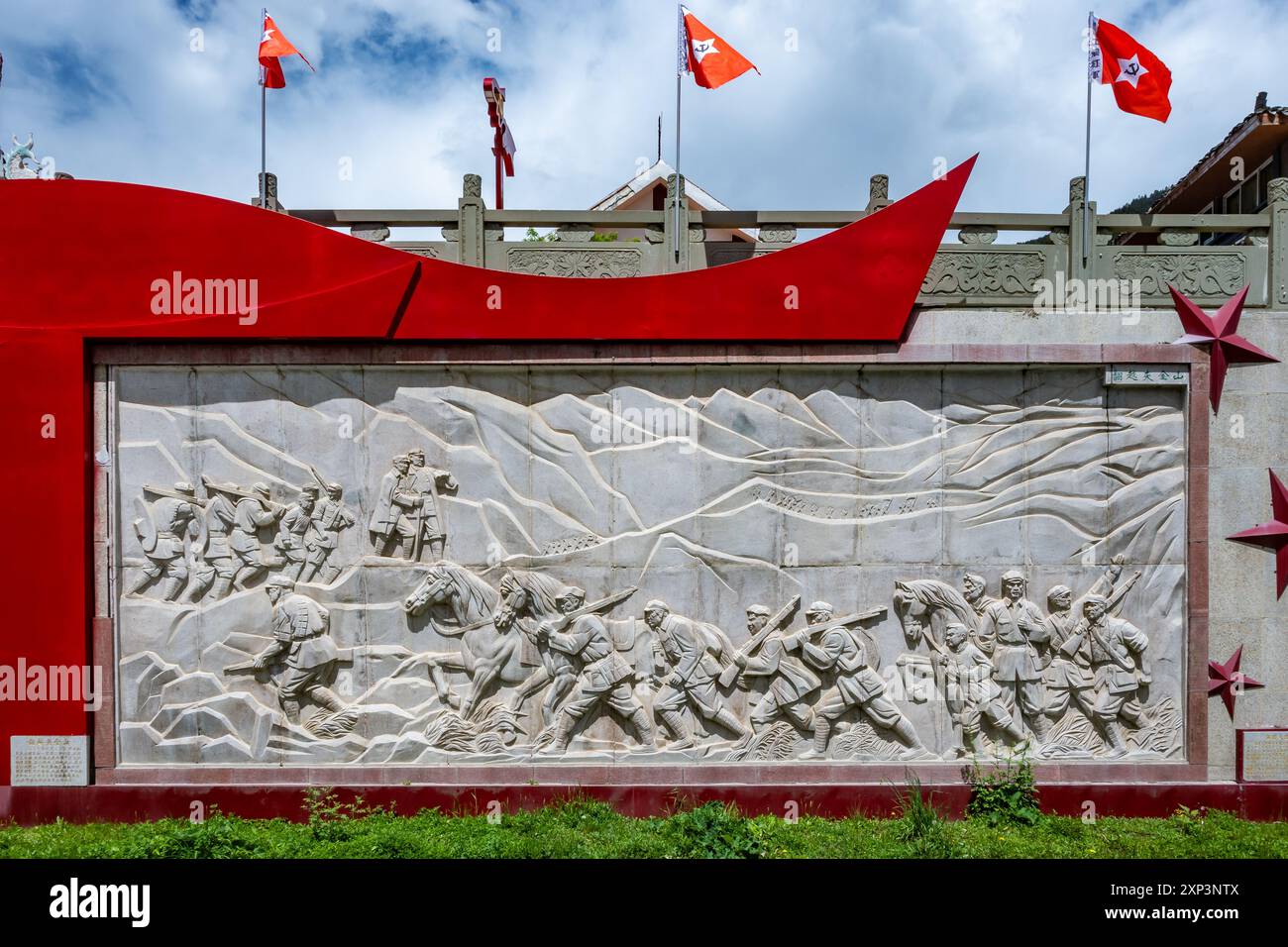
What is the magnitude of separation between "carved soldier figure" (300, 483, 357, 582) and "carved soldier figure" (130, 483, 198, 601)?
119cm

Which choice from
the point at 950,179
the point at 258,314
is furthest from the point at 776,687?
the point at 258,314

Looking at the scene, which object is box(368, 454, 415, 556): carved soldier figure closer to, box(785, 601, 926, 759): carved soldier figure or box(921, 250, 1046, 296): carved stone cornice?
box(785, 601, 926, 759): carved soldier figure

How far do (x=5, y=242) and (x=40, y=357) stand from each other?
1167 mm

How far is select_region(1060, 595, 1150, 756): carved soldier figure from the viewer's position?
7.24 meters

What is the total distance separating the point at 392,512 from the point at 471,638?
151cm

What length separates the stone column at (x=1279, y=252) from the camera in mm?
7309

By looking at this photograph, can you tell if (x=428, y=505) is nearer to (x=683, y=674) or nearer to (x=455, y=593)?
(x=455, y=593)

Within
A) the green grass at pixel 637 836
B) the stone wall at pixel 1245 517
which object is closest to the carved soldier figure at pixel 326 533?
the green grass at pixel 637 836

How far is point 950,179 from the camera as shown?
716 centimetres

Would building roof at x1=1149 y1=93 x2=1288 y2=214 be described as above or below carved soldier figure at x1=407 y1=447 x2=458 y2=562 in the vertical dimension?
above

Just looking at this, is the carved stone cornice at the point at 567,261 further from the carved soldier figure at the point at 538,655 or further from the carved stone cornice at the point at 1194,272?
the carved stone cornice at the point at 1194,272

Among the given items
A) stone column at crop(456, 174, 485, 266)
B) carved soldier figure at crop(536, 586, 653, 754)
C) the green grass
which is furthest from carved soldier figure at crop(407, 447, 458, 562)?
the green grass

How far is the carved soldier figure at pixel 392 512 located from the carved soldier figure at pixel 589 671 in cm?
171

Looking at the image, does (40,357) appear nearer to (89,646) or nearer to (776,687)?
(89,646)
